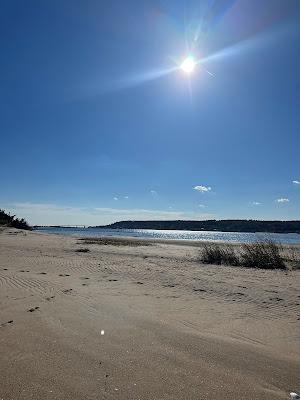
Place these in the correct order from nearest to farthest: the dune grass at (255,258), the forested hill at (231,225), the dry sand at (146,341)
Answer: the dry sand at (146,341), the dune grass at (255,258), the forested hill at (231,225)

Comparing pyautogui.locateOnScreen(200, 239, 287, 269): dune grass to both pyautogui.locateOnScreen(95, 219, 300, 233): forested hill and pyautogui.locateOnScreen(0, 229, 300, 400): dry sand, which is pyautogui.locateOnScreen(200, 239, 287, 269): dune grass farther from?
pyautogui.locateOnScreen(95, 219, 300, 233): forested hill

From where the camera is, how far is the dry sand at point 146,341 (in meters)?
3.06

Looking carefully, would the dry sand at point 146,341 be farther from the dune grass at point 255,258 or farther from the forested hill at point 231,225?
the forested hill at point 231,225

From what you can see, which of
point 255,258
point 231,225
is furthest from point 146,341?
point 231,225

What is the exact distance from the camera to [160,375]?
10.8 feet

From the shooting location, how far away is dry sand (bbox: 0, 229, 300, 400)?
306cm

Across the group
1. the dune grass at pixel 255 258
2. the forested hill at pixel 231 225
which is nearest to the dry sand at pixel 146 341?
the dune grass at pixel 255 258

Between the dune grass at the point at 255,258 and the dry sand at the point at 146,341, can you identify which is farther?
the dune grass at the point at 255,258

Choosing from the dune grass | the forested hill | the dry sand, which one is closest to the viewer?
the dry sand

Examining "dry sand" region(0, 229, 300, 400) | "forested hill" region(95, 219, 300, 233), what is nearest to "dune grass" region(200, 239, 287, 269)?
"dry sand" region(0, 229, 300, 400)

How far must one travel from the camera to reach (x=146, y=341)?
13.7 feet

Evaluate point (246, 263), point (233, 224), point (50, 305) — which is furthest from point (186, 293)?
point (233, 224)

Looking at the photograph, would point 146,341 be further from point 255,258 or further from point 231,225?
point 231,225

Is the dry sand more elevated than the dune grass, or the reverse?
the dune grass
